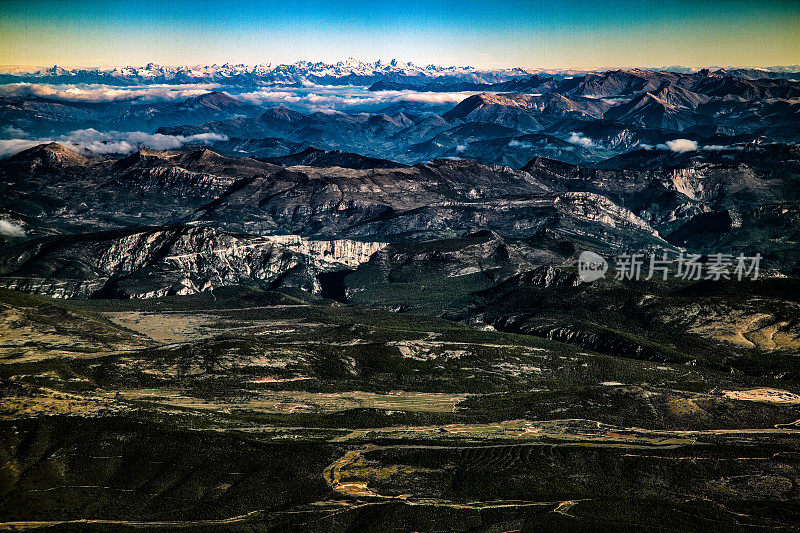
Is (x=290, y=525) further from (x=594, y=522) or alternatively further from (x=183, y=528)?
(x=594, y=522)

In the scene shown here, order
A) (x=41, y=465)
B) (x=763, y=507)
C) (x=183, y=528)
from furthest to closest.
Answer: (x=41, y=465), (x=763, y=507), (x=183, y=528)

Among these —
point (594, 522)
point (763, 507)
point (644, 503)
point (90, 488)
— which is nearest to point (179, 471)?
point (90, 488)

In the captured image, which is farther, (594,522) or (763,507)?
(763,507)

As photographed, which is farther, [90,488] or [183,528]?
[90,488]

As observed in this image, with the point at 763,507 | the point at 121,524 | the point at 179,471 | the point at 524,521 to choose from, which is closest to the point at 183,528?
the point at 121,524

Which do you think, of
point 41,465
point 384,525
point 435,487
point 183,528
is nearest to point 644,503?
point 435,487

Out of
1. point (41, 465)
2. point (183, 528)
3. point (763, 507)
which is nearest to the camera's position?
point (183, 528)

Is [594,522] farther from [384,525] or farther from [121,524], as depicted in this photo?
[121,524]

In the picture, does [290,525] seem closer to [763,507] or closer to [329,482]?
[329,482]
